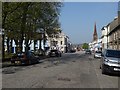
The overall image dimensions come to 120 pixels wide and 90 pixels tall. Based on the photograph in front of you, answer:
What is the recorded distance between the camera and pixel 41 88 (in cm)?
1273

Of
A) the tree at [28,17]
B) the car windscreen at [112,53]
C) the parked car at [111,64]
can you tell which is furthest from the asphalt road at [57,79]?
the tree at [28,17]

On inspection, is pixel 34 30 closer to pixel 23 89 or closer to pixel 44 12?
pixel 44 12

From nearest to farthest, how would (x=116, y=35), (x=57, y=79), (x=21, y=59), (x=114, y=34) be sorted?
(x=57, y=79) < (x=21, y=59) < (x=116, y=35) < (x=114, y=34)

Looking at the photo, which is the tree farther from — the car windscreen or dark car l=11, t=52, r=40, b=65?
the car windscreen

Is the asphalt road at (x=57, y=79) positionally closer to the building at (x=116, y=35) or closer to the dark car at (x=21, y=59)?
the dark car at (x=21, y=59)

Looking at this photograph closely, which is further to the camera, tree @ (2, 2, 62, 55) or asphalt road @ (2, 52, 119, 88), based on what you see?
tree @ (2, 2, 62, 55)

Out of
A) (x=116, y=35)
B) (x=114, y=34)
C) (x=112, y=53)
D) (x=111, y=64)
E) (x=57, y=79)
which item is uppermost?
(x=114, y=34)

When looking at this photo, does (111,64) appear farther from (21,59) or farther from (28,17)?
(28,17)

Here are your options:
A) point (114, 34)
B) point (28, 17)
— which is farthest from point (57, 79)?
point (114, 34)

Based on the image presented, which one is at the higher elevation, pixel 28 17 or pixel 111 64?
pixel 28 17

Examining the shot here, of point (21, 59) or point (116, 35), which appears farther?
point (116, 35)

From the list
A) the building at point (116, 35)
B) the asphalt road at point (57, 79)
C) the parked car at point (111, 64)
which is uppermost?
the building at point (116, 35)

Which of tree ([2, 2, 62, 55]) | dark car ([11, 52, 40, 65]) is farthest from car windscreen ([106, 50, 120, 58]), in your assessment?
tree ([2, 2, 62, 55])

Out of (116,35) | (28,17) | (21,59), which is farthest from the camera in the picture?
(116,35)
